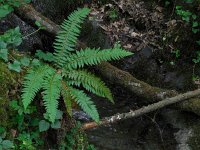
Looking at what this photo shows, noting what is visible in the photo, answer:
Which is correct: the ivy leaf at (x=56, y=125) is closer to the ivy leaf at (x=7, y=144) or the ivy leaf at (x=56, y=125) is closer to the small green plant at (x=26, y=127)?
the small green plant at (x=26, y=127)

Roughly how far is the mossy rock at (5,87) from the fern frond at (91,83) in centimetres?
81

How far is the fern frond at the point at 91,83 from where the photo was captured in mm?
4949

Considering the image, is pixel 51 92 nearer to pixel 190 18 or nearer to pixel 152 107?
pixel 152 107

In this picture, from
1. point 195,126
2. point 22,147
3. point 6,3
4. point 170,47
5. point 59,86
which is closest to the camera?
point 22,147

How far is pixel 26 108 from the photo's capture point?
4.44 meters

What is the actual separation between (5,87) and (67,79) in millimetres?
932

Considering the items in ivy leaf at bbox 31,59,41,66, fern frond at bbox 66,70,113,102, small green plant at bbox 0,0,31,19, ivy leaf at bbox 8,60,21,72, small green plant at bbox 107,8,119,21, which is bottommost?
fern frond at bbox 66,70,113,102

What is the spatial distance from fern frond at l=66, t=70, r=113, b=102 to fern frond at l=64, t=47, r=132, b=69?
0.14 meters

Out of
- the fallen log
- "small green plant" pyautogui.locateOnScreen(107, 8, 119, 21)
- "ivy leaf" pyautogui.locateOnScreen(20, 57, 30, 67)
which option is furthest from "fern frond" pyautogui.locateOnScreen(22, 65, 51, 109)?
"small green plant" pyautogui.locateOnScreen(107, 8, 119, 21)

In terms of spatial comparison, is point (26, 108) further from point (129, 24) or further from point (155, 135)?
point (129, 24)

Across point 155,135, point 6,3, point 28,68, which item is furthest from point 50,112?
Answer: point 155,135

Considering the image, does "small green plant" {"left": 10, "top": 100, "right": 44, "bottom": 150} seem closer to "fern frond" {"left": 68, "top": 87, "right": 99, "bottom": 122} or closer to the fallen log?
"fern frond" {"left": 68, "top": 87, "right": 99, "bottom": 122}

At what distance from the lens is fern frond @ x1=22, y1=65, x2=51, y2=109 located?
4.32 metres

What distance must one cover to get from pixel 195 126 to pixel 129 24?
2762 mm
